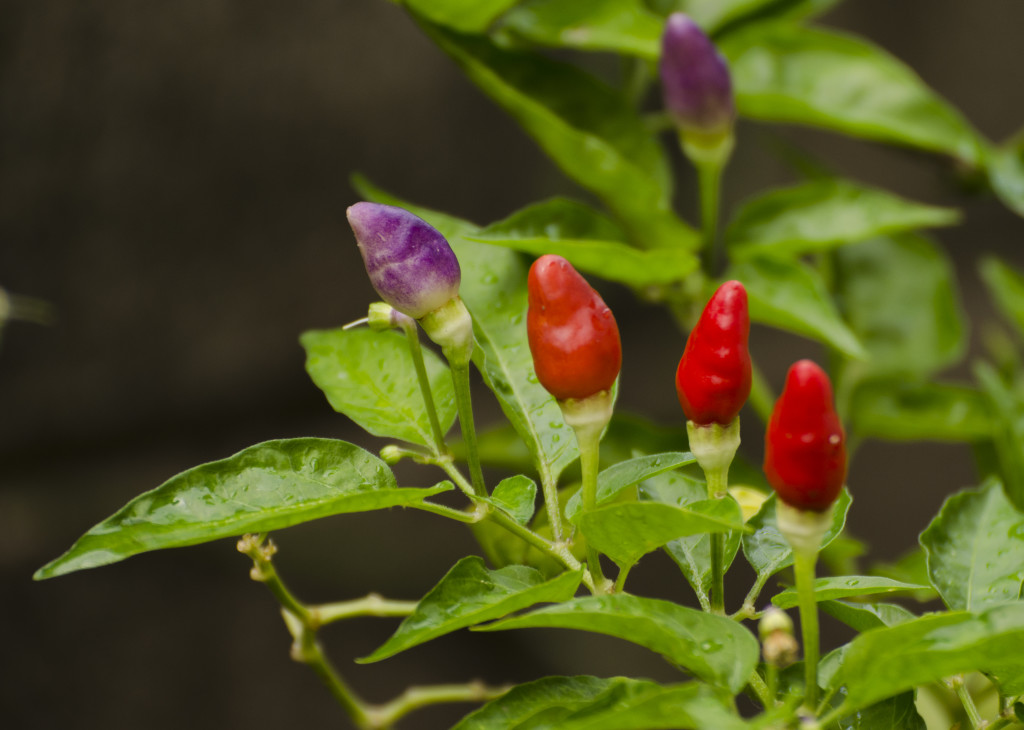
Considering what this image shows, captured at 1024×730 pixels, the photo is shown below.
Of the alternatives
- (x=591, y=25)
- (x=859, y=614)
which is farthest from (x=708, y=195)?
(x=859, y=614)

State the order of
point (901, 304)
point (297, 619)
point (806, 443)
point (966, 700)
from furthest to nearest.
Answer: point (901, 304), point (297, 619), point (966, 700), point (806, 443)

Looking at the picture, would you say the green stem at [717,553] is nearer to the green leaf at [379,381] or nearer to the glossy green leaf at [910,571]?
the green leaf at [379,381]

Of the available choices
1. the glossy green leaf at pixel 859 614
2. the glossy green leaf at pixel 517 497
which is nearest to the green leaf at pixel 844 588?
the glossy green leaf at pixel 859 614

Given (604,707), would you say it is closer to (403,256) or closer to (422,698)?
(403,256)

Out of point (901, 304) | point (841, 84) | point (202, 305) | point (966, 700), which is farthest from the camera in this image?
point (202, 305)

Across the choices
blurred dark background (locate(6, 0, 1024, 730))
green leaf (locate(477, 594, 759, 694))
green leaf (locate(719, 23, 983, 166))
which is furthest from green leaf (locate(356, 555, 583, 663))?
blurred dark background (locate(6, 0, 1024, 730))

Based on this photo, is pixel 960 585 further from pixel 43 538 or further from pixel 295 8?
pixel 43 538

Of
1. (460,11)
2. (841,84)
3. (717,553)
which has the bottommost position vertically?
(717,553)

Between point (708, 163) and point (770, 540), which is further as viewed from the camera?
point (708, 163)
